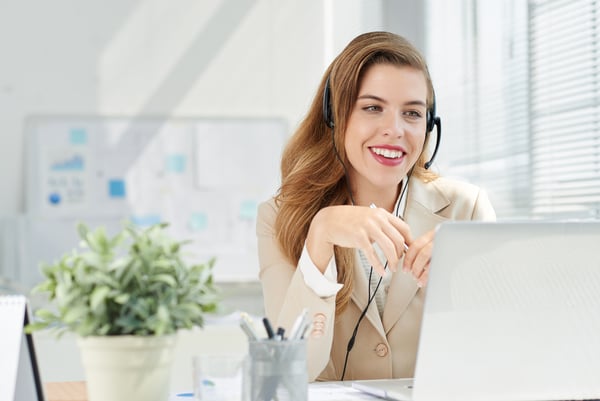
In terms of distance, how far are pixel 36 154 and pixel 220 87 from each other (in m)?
0.95

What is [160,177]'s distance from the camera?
159 inches

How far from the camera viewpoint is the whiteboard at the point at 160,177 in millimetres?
3918

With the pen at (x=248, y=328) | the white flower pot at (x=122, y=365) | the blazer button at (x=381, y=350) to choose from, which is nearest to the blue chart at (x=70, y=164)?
the blazer button at (x=381, y=350)

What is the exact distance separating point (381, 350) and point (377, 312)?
0.08 m

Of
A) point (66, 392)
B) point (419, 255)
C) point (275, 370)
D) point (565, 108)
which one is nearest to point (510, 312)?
point (419, 255)

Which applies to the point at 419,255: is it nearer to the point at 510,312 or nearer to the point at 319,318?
the point at 510,312

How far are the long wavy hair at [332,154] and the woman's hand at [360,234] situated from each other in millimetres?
262

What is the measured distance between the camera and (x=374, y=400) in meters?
1.27

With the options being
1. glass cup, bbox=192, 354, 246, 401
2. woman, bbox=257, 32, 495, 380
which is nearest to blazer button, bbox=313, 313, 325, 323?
woman, bbox=257, 32, 495, 380

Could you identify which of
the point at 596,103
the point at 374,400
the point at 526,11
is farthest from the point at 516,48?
the point at 374,400

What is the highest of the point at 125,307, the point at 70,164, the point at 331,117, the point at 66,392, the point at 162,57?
the point at 162,57

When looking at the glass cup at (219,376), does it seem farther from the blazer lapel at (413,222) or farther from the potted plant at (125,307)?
the blazer lapel at (413,222)

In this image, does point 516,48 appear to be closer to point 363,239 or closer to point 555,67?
point 555,67

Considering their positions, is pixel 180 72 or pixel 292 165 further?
pixel 180 72
